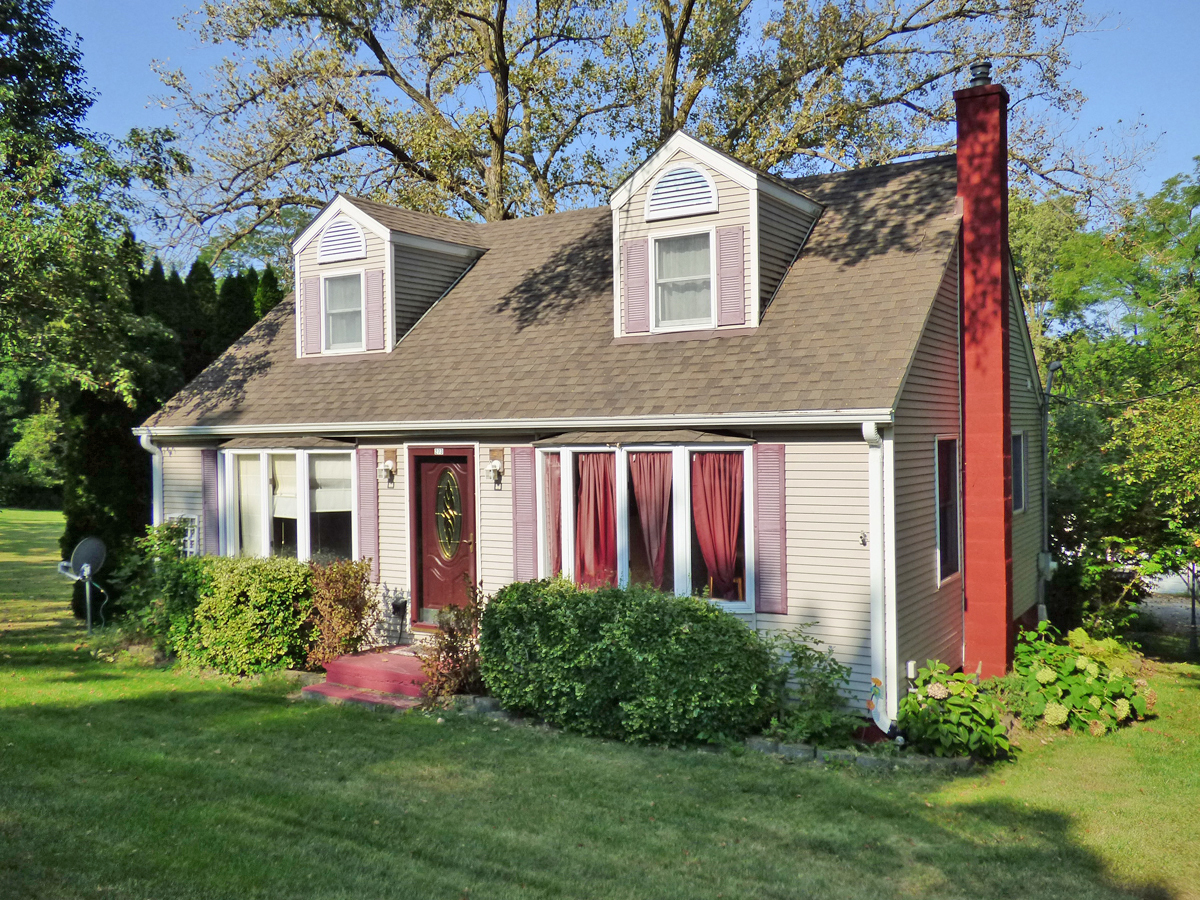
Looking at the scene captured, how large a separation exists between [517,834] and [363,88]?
70.5 ft

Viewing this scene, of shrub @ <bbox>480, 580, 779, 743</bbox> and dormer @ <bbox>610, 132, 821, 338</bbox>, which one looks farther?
dormer @ <bbox>610, 132, 821, 338</bbox>

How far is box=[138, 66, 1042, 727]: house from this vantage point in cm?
935

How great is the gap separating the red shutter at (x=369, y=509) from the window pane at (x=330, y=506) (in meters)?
0.34

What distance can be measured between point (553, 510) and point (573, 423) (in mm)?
1133

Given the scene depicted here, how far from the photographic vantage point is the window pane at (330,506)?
1269 cm

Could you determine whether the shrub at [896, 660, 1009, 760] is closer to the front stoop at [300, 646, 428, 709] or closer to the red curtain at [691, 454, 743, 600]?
the red curtain at [691, 454, 743, 600]

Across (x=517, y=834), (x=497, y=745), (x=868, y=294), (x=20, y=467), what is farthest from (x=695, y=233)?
(x=20, y=467)

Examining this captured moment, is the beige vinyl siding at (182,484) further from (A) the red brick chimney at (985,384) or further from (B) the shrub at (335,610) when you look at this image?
(A) the red brick chimney at (985,384)

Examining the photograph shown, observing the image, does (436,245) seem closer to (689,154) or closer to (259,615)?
(689,154)

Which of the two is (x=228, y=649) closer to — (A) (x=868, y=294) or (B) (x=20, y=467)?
(A) (x=868, y=294)

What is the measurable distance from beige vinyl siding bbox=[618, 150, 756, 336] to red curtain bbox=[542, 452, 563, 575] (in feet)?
6.94

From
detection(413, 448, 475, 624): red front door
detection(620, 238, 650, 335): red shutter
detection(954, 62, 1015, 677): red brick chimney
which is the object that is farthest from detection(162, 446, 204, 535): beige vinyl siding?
detection(954, 62, 1015, 677): red brick chimney

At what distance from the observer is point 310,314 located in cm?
1448

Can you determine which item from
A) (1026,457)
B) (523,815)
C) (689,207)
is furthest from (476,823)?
(1026,457)
